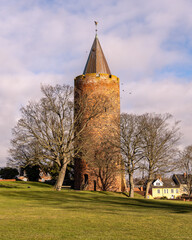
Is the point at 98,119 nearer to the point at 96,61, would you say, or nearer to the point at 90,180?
the point at 90,180

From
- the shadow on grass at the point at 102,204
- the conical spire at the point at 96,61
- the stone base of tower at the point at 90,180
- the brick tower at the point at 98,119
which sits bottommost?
the shadow on grass at the point at 102,204

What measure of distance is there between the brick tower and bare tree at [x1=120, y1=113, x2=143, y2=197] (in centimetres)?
93

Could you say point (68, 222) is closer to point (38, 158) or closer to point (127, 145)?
point (38, 158)

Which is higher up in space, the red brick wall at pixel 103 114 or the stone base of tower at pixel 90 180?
the red brick wall at pixel 103 114

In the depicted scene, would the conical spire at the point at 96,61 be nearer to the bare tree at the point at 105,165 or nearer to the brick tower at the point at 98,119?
the brick tower at the point at 98,119

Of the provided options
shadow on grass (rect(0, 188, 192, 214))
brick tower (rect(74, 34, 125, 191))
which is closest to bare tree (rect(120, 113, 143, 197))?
brick tower (rect(74, 34, 125, 191))

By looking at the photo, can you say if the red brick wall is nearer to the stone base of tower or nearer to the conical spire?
the stone base of tower

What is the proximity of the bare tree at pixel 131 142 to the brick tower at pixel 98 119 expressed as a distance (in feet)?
3.06

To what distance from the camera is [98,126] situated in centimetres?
3438

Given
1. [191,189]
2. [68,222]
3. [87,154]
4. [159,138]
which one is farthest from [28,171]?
[68,222]

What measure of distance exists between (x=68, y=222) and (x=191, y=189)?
41.6 meters

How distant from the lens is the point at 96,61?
124 feet

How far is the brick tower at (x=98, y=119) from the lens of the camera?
3425 centimetres

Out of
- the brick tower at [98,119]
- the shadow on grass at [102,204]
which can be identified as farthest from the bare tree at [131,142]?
the shadow on grass at [102,204]
